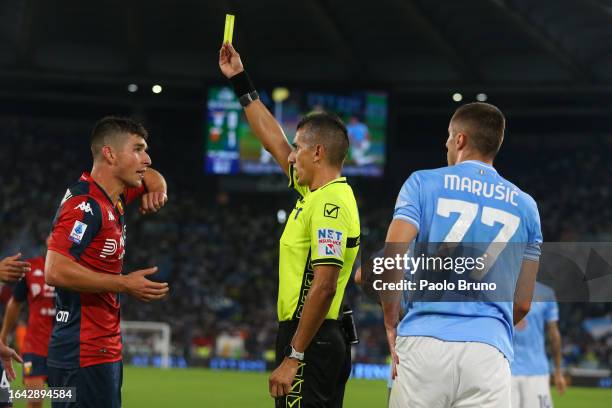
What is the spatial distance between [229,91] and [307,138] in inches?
848

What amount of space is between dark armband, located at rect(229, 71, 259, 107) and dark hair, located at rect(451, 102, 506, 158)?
179cm

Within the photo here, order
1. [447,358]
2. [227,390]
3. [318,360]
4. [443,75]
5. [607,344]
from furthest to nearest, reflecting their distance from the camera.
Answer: [443,75] → [607,344] → [227,390] → [318,360] → [447,358]

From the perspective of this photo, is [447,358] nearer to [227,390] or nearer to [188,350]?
[227,390]

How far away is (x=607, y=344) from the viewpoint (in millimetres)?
25078

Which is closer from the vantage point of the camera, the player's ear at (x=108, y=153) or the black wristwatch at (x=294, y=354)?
the black wristwatch at (x=294, y=354)

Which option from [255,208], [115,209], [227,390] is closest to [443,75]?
[255,208]

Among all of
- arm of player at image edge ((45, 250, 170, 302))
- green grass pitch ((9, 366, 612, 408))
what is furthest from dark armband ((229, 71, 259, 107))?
green grass pitch ((9, 366, 612, 408))

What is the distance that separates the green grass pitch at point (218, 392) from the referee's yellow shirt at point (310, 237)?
8.89 m

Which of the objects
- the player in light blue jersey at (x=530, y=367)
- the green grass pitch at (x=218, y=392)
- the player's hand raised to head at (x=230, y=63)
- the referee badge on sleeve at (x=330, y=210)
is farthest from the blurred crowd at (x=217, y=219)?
the referee badge on sleeve at (x=330, y=210)

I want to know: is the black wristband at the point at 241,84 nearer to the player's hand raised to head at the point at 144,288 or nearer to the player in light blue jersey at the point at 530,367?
the player's hand raised to head at the point at 144,288

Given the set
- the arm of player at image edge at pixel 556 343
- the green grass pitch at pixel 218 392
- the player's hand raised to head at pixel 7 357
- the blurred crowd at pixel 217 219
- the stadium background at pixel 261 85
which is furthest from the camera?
the blurred crowd at pixel 217 219

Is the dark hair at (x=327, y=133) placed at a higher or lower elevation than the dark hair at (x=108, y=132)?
lower

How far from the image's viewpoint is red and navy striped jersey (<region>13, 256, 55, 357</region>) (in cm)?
1009

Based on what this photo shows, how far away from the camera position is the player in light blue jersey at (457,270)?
4262 millimetres
